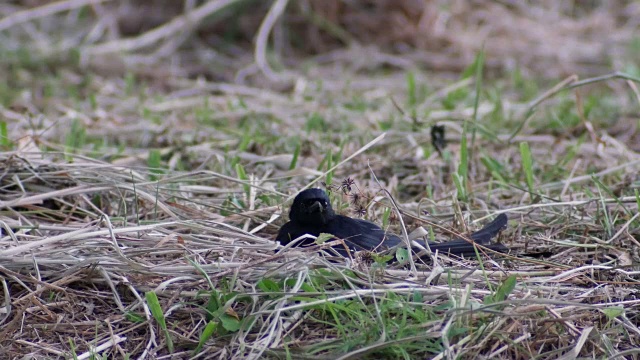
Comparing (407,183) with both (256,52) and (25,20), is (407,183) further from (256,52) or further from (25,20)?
(25,20)

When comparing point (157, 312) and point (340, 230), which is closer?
point (157, 312)

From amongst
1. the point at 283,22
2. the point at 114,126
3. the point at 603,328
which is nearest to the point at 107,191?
the point at 114,126

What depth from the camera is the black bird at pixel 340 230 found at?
8.68 ft

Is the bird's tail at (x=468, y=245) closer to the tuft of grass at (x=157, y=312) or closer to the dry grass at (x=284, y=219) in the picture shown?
the dry grass at (x=284, y=219)

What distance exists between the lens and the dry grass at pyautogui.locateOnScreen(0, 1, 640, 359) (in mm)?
2254

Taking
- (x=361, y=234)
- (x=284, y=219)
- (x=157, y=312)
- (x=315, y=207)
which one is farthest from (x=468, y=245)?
(x=157, y=312)

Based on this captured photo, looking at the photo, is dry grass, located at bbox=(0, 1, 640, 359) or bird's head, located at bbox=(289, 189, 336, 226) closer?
dry grass, located at bbox=(0, 1, 640, 359)

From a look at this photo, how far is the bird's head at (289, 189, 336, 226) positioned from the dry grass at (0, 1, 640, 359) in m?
0.16

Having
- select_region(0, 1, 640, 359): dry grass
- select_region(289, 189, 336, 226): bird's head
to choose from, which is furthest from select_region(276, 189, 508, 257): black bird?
select_region(0, 1, 640, 359): dry grass

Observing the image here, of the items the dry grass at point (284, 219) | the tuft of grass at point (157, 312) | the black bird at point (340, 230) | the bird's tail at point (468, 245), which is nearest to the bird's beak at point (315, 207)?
the black bird at point (340, 230)

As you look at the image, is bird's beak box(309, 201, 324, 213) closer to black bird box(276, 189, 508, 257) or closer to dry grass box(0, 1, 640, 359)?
black bird box(276, 189, 508, 257)

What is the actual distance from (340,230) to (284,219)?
380mm

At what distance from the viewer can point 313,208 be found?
8.85ft

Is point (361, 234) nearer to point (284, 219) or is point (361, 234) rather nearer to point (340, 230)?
point (340, 230)
